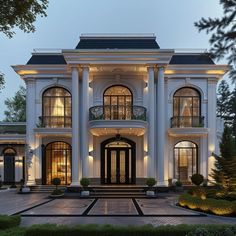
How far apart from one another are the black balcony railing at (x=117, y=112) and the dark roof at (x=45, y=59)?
4.55 metres

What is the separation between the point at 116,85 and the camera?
25.0m

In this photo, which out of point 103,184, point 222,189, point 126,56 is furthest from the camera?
point 103,184

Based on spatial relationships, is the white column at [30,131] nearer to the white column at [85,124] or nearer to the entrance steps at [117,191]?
the white column at [85,124]

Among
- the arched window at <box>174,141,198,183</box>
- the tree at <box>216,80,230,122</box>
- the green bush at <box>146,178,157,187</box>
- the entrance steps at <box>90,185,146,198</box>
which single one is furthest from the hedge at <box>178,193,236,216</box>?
the tree at <box>216,80,230,122</box>

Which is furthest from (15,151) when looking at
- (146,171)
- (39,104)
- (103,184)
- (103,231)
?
(103,231)

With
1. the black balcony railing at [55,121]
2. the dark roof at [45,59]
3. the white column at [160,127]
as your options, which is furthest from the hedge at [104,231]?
the dark roof at [45,59]

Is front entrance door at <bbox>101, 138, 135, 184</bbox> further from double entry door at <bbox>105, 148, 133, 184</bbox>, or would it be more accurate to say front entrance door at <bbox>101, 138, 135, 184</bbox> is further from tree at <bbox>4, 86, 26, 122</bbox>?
tree at <bbox>4, 86, 26, 122</bbox>

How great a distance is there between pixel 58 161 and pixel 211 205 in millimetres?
13254

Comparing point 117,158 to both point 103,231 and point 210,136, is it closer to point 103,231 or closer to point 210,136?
point 210,136

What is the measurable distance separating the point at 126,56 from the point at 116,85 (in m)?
2.93

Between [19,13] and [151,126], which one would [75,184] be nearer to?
[151,126]

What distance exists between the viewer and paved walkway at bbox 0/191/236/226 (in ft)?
42.7

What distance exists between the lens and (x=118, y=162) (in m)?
24.6

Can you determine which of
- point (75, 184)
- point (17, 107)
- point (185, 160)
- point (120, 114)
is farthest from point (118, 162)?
point (17, 107)
